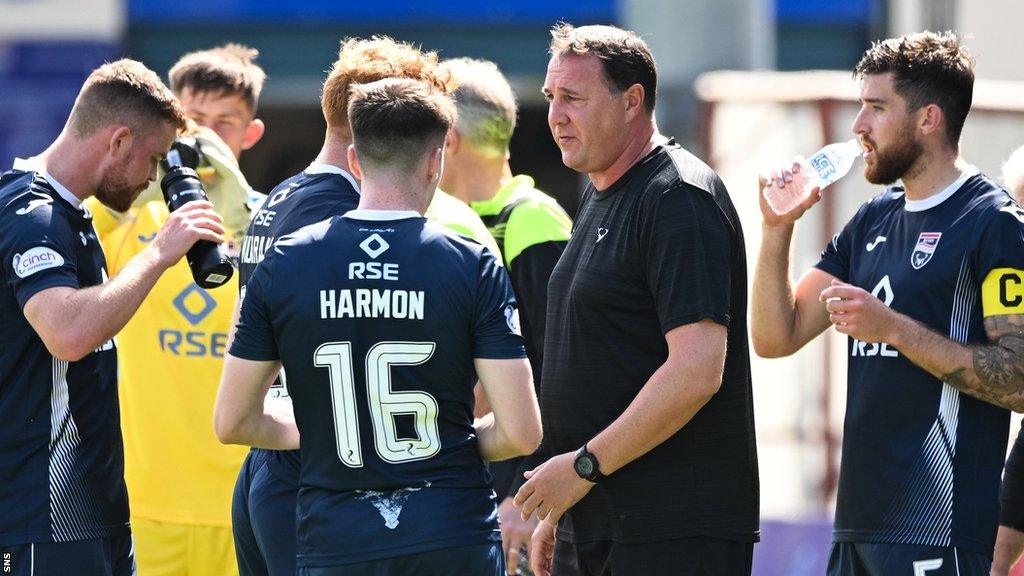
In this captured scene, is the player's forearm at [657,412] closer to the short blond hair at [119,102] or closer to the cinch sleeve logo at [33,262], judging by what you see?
the cinch sleeve logo at [33,262]

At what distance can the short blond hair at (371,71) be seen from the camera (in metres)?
3.97

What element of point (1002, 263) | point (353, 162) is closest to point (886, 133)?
point (1002, 263)

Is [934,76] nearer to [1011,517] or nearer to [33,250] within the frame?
[1011,517]

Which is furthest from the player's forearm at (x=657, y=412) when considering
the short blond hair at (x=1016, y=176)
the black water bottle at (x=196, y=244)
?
the short blond hair at (x=1016, y=176)

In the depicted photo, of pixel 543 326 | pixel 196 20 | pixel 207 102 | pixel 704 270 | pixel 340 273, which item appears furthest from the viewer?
pixel 196 20

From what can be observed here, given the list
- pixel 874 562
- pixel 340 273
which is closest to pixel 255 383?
pixel 340 273

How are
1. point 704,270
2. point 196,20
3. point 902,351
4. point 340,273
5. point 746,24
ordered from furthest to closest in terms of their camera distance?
point 196,20, point 746,24, point 902,351, point 704,270, point 340,273

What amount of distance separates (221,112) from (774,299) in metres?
2.34

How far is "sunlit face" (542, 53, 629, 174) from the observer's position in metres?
3.85

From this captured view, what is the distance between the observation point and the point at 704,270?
11.7ft

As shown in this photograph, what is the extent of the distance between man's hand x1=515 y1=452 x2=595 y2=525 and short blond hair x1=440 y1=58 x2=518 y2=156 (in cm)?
A: 175

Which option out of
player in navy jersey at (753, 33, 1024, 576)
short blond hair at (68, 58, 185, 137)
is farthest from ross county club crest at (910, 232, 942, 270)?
short blond hair at (68, 58, 185, 137)

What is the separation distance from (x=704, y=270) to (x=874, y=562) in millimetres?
1013

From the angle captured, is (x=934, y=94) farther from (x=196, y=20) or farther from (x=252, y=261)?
(x=196, y=20)
